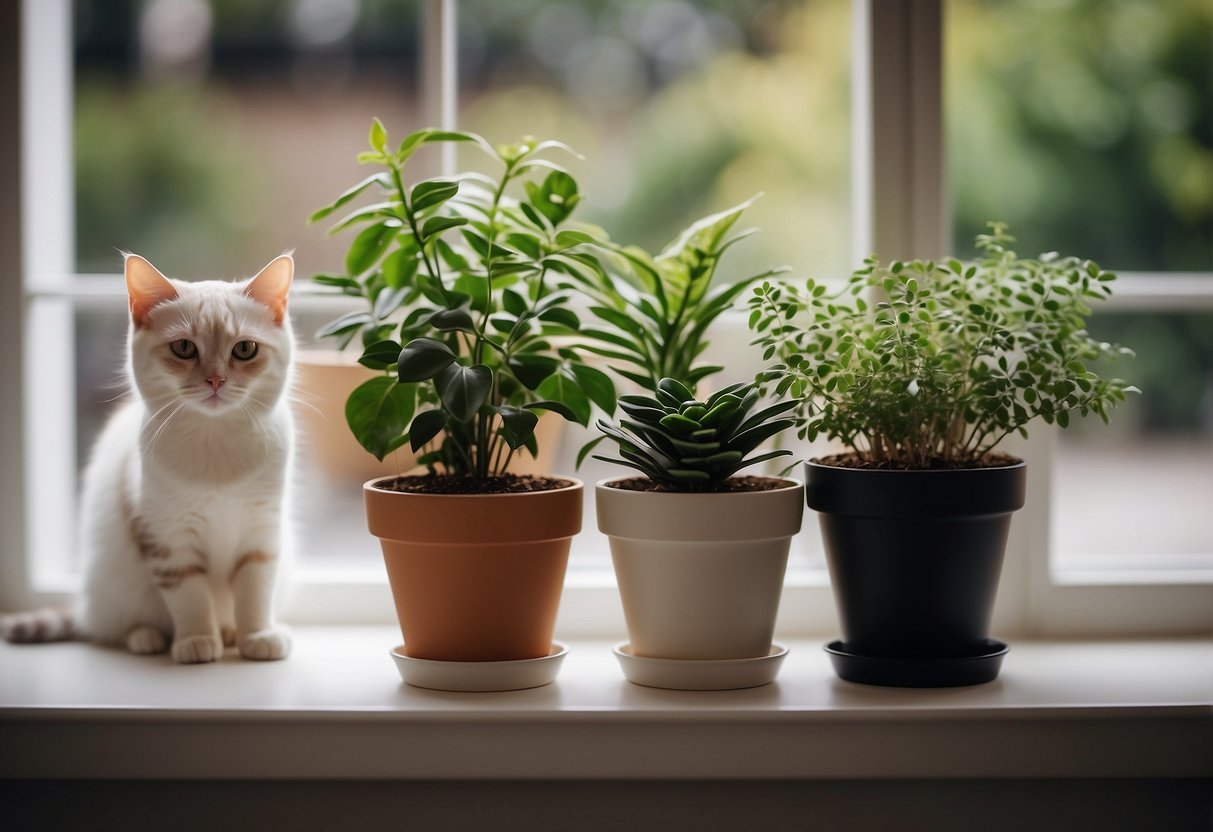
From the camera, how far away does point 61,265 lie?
4.32 ft

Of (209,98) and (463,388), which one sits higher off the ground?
(209,98)

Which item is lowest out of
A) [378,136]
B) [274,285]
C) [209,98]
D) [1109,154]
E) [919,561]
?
[919,561]

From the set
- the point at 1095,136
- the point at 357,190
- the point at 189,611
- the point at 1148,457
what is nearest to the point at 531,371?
the point at 357,190

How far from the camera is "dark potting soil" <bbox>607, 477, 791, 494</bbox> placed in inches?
39.1

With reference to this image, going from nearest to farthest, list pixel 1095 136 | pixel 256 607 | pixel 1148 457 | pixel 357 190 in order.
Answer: pixel 357 190
pixel 256 607
pixel 1095 136
pixel 1148 457

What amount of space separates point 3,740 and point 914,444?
1.03 metres

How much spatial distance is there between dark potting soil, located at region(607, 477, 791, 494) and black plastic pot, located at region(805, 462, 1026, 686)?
0.05m

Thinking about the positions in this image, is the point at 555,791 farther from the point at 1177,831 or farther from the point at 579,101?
the point at 579,101

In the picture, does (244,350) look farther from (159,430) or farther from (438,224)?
(438,224)

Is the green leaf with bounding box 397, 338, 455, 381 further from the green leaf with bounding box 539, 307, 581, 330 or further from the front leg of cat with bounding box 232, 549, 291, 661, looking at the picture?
the front leg of cat with bounding box 232, 549, 291, 661

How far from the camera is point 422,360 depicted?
914mm

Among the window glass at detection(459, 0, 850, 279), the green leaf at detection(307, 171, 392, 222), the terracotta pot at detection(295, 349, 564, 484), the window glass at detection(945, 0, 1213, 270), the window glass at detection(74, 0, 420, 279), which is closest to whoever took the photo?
the green leaf at detection(307, 171, 392, 222)

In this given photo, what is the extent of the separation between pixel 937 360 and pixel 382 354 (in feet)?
2.02

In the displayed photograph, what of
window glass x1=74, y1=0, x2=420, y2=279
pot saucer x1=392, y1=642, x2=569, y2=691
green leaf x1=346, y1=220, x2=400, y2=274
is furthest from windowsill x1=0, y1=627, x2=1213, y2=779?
window glass x1=74, y1=0, x2=420, y2=279
